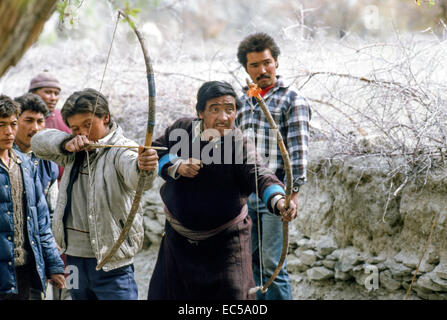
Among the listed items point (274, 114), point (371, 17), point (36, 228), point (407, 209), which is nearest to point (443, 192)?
point (407, 209)

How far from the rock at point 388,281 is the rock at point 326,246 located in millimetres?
520

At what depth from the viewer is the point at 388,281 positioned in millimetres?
4230

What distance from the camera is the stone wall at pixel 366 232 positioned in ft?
13.2

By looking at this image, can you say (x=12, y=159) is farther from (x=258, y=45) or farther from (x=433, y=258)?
(x=433, y=258)

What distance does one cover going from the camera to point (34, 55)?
9383 mm

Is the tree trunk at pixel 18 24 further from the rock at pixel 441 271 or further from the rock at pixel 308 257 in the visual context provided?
the rock at pixel 308 257

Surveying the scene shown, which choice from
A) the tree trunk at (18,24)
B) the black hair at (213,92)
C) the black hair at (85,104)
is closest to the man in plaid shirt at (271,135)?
the black hair at (213,92)

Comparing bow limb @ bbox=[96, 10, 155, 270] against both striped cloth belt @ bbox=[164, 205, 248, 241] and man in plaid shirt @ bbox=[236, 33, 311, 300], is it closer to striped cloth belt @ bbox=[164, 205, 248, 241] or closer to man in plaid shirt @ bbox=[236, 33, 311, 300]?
Result: striped cloth belt @ bbox=[164, 205, 248, 241]

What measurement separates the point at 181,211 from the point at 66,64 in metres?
6.52

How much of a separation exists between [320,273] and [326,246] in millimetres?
256

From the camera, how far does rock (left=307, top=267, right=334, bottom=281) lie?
15.2 ft

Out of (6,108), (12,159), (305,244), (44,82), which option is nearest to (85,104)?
(6,108)

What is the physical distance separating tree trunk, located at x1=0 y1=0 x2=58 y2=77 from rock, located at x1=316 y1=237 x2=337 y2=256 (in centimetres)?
359

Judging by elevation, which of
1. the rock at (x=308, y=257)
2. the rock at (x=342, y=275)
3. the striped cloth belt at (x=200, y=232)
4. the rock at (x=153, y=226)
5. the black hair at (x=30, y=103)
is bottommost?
the rock at (x=342, y=275)
